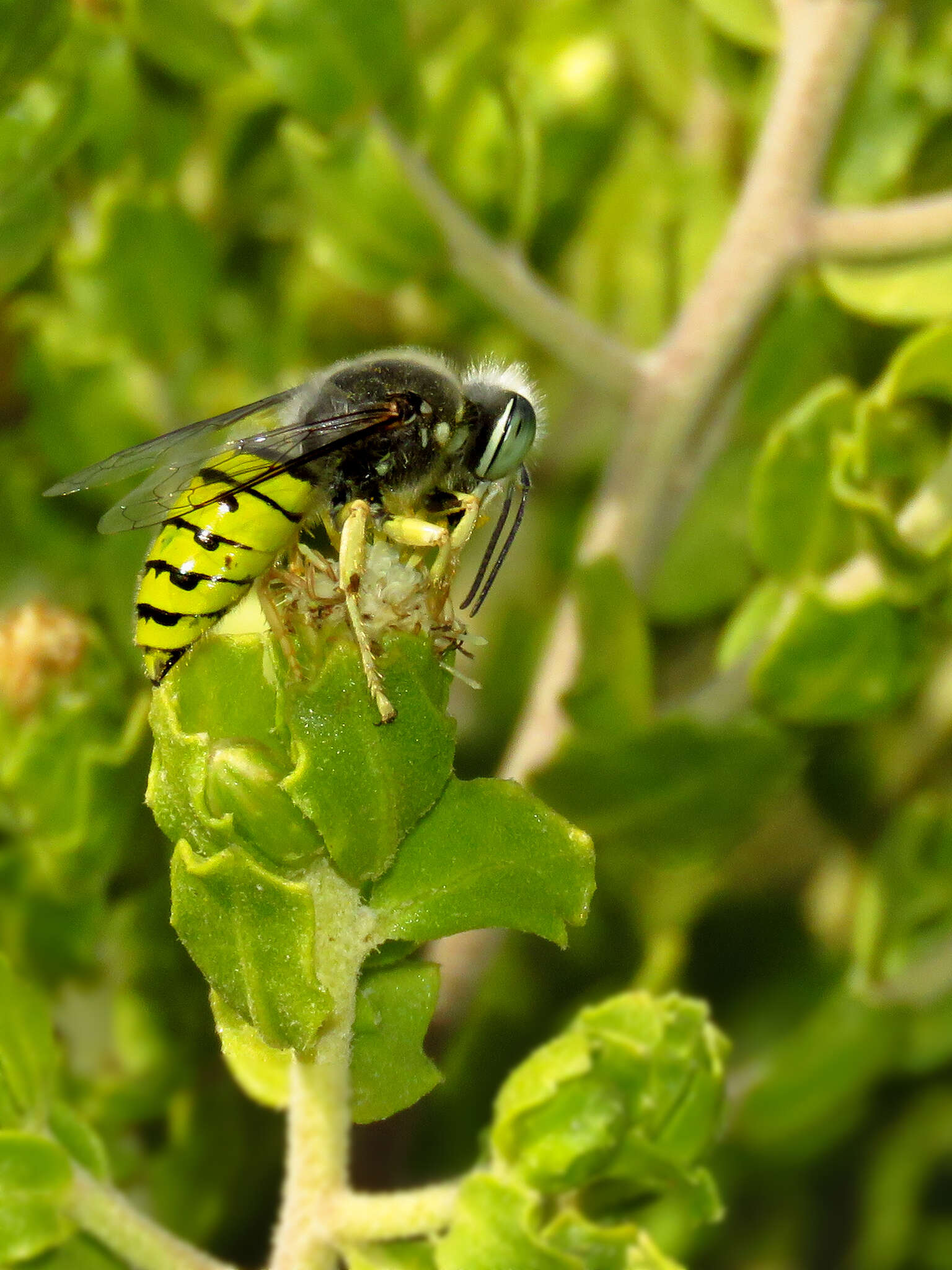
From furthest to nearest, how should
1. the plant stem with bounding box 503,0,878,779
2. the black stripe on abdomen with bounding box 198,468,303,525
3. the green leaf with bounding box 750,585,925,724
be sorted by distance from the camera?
the plant stem with bounding box 503,0,878,779 < the green leaf with bounding box 750,585,925,724 < the black stripe on abdomen with bounding box 198,468,303,525

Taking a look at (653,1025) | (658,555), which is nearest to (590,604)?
(658,555)

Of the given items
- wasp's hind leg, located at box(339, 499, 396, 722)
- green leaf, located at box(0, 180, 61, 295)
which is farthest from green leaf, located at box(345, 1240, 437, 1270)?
Answer: green leaf, located at box(0, 180, 61, 295)

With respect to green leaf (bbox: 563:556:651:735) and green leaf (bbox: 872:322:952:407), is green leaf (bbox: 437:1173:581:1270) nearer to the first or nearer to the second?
green leaf (bbox: 563:556:651:735)

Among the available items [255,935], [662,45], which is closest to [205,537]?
[255,935]

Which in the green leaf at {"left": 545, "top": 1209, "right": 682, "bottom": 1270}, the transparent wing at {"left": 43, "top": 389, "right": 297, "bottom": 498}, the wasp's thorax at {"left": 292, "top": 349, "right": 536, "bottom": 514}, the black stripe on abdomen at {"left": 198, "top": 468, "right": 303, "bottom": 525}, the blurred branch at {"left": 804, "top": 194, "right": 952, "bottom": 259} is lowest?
the green leaf at {"left": 545, "top": 1209, "right": 682, "bottom": 1270}

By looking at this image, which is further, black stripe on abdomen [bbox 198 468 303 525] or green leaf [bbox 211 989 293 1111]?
black stripe on abdomen [bbox 198 468 303 525]

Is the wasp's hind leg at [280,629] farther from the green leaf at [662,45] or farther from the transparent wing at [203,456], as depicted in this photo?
the green leaf at [662,45]

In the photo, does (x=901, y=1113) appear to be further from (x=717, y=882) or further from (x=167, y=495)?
(x=167, y=495)

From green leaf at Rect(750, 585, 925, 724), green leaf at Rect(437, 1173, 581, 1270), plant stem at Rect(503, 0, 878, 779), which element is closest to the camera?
green leaf at Rect(437, 1173, 581, 1270)
